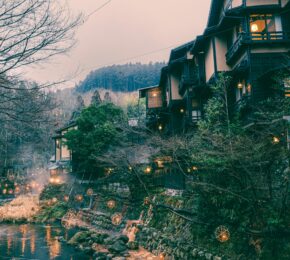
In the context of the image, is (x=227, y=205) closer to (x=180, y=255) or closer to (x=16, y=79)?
(x=180, y=255)

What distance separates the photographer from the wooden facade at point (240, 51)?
62.7ft

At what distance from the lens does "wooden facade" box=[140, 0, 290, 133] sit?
1911cm

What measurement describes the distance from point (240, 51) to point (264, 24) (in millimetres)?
2553

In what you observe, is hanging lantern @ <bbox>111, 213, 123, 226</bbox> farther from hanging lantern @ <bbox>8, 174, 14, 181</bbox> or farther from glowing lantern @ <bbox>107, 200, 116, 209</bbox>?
hanging lantern @ <bbox>8, 174, 14, 181</bbox>

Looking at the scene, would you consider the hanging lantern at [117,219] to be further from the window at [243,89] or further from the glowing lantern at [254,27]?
the glowing lantern at [254,27]

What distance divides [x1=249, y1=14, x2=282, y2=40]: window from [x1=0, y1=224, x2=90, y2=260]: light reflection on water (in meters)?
19.6

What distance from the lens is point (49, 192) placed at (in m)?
39.3

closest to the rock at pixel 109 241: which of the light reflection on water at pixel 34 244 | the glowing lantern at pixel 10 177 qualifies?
the light reflection on water at pixel 34 244

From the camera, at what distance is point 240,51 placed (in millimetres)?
20219

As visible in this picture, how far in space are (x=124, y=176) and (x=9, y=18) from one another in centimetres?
2109

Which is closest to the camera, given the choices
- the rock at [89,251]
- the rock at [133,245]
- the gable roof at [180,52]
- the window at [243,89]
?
the window at [243,89]

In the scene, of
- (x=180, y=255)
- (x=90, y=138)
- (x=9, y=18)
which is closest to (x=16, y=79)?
(x=9, y=18)

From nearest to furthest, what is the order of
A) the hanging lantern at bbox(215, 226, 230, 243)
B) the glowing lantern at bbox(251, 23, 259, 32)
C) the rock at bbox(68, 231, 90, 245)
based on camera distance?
1. the hanging lantern at bbox(215, 226, 230, 243)
2. the glowing lantern at bbox(251, 23, 259, 32)
3. the rock at bbox(68, 231, 90, 245)

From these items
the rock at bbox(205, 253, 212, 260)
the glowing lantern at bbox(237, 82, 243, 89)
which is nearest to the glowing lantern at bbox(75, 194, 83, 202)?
the glowing lantern at bbox(237, 82, 243, 89)
